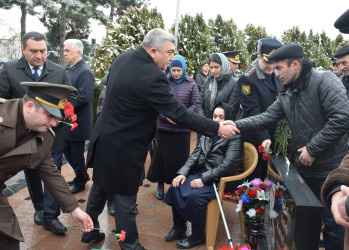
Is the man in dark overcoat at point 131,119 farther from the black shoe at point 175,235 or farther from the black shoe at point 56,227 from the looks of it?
the black shoe at point 56,227

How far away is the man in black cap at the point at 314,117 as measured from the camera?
290 cm

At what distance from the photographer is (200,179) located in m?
3.68

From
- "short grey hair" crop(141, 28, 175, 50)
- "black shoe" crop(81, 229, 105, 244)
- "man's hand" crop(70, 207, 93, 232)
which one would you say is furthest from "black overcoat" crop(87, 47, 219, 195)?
"man's hand" crop(70, 207, 93, 232)

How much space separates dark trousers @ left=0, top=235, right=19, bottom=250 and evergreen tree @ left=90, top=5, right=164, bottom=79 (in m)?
6.74

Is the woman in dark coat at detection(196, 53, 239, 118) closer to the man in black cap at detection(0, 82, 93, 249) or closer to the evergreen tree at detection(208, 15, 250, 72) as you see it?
the man in black cap at detection(0, 82, 93, 249)

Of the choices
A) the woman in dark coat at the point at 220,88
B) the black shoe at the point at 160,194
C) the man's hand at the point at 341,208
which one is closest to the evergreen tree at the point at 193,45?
the woman in dark coat at the point at 220,88

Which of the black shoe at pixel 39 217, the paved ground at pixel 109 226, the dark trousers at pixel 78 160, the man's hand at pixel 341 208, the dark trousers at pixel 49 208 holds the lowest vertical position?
the paved ground at pixel 109 226

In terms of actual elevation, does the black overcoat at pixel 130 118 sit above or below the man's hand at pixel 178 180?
above

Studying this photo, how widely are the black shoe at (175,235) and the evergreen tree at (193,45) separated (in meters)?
6.89

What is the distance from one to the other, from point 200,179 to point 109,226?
1260 millimetres

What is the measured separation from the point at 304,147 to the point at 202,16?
9.55 meters

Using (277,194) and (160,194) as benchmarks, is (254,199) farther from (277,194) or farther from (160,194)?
(160,194)

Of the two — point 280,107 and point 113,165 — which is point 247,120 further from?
point 113,165

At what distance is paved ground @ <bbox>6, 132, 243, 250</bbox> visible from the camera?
3.61 m
